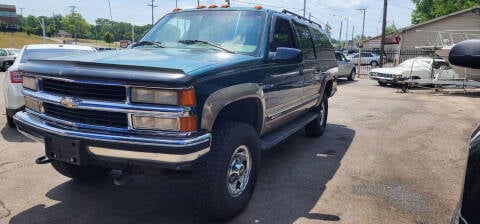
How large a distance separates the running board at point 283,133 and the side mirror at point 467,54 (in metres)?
2.24

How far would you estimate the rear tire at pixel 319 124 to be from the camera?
22.3ft

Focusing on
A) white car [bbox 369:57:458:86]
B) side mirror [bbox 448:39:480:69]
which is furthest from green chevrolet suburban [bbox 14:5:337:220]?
white car [bbox 369:57:458:86]

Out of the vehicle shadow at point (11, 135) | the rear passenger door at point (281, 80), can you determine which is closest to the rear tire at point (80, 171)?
the rear passenger door at point (281, 80)

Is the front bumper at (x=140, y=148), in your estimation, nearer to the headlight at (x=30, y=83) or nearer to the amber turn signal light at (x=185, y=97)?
the amber turn signal light at (x=185, y=97)

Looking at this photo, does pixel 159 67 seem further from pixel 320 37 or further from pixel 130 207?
pixel 320 37

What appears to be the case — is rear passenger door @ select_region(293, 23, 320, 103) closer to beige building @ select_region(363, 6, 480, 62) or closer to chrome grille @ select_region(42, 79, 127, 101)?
chrome grille @ select_region(42, 79, 127, 101)

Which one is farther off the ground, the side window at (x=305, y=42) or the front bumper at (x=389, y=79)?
the side window at (x=305, y=42)

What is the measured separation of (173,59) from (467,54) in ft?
7.10

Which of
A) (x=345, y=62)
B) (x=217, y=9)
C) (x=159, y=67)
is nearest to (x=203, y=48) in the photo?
(x=217, y=9)

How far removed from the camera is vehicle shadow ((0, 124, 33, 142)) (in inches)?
251

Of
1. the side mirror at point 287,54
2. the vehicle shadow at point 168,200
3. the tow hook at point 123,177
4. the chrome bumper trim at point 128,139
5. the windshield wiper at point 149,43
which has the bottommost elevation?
the vehicle shadow at point 168,200

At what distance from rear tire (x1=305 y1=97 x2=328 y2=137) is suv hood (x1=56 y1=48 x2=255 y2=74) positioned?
3181 mm

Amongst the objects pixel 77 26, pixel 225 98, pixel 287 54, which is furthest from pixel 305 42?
pixel 77 26

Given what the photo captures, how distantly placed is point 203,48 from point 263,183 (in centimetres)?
170
